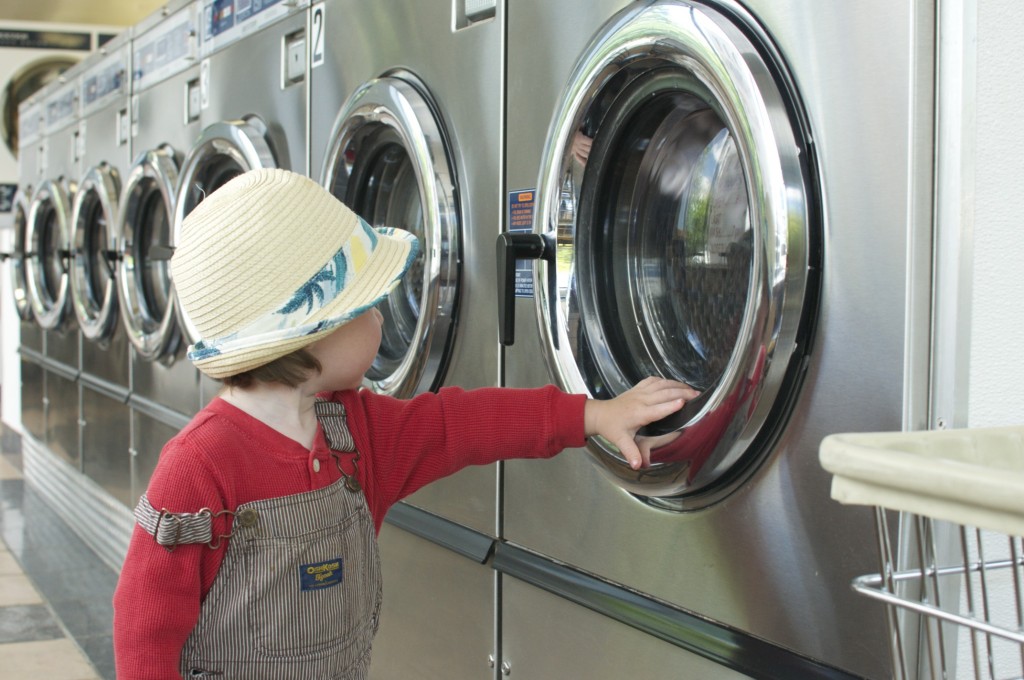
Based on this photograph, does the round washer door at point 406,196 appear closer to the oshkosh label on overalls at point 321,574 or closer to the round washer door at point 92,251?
the oshkosh label on overalls at point 321,574

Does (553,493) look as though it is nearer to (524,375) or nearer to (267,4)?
(524,375)

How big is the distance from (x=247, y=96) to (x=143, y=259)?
1.15 m

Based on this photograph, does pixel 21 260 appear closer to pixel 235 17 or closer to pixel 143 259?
pixel 143 259

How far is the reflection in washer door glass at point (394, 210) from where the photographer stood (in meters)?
2.04

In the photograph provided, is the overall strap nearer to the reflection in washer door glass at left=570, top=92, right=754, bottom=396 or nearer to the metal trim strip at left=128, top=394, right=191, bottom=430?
the reflection in washer door glass at left=570, top=92, right=754, bottom=396

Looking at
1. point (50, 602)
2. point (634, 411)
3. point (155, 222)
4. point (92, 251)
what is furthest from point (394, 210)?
point (92, 251)

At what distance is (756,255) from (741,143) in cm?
12

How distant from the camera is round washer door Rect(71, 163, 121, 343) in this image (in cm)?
370

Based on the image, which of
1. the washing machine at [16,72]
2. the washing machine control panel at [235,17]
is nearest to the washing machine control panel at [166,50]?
the washing machine control panel at [235,17]

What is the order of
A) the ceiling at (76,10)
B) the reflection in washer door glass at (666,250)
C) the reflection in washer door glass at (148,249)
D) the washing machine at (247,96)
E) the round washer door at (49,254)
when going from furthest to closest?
the ceiling at (76,10) → the round washer door at (49,254) → the reflection in washer door glass at (148,249) → the washing machine at (247,96) → the reflection in washer door glass at (666,250)

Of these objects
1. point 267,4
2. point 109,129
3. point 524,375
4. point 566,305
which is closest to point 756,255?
point 566,305

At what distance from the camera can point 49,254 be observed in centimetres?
510

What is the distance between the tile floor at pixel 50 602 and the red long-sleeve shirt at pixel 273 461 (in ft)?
5.27

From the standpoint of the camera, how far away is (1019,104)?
3.13 feet
